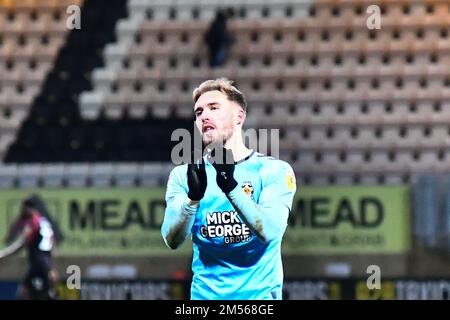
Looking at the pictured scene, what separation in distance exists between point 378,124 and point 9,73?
3.80 m

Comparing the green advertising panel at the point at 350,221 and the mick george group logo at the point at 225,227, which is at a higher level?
the mick george group logo at the point at 225,227

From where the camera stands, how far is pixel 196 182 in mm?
3721

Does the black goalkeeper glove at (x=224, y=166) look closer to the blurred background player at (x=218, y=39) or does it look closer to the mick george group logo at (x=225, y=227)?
the mick george group logo at (x=225, y=227)

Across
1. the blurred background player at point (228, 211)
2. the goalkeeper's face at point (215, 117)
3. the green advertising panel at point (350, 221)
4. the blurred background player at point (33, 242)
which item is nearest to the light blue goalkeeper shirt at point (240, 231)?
the blurred background player at point (228, 211)

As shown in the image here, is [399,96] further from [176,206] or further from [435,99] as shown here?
[176,206]

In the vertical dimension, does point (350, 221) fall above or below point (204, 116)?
below

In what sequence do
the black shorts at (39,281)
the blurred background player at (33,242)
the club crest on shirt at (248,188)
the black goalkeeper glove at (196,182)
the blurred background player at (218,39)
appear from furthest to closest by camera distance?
1. the blurred background player at (218,39)
2. the blurred background player at (33,242)
3. the black shorts at (39,281)
4. the club crest on shirt at (248,188)
5. the black goalkeeper glove at (196,182)

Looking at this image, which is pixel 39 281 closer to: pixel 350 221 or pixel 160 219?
pixel 160 219

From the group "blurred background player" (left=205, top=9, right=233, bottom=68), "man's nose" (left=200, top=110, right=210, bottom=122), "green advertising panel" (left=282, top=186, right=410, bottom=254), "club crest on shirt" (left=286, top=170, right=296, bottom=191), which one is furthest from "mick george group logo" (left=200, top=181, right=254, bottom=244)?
"blurred background player" (left=205, top=9, right=233, bottom=68)

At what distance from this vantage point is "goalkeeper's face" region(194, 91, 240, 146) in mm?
3826

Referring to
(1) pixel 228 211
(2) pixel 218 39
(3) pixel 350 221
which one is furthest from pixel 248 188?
(2) pixel 218 39

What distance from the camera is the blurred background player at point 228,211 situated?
3807 mm

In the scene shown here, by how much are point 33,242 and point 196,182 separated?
6.30 meters

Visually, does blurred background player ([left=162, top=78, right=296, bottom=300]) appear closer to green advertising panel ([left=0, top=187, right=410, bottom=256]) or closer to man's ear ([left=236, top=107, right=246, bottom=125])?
man's ear ([left=236, top=107, right=246, bottom=125])
